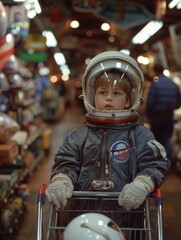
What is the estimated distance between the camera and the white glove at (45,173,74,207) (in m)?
2.80

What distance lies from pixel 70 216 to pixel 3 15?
2842 mm

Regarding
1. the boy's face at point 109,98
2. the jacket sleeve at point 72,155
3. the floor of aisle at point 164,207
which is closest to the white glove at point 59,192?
the jacket sleeve at point 72,155

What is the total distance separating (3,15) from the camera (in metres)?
5.21

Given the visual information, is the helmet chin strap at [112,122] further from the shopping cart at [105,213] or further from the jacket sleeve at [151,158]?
the shopping cart at [105,213]

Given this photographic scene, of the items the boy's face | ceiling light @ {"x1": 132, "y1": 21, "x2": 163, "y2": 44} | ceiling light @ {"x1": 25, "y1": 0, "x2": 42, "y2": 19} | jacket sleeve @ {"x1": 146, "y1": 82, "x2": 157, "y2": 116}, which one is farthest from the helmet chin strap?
ceiling light @ {"x1": 132, "y1": 21, "x2": 163, "y2": 44}

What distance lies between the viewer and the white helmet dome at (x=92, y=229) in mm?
2406

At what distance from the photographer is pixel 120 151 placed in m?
3.06

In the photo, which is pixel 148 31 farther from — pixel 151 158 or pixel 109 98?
pixel 151 158

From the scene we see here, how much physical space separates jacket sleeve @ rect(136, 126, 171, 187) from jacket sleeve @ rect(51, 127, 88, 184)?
36 cm

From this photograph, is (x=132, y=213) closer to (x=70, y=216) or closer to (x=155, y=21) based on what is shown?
(x=70, y=216)

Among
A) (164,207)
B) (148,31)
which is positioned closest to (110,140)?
(164,207)

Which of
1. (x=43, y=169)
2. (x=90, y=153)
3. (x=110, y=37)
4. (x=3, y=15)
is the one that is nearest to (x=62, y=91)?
(x=110, y=37)

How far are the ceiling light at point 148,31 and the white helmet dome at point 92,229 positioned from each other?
21.6 feet

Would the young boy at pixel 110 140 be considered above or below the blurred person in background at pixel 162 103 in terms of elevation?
below
